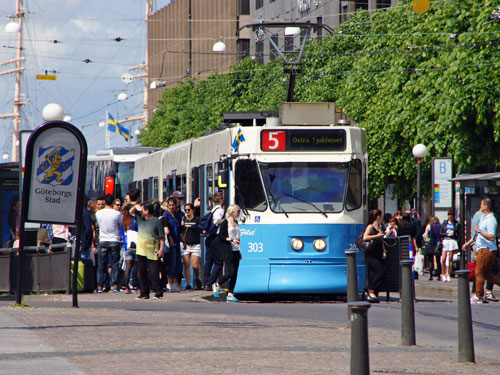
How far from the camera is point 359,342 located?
7.00m

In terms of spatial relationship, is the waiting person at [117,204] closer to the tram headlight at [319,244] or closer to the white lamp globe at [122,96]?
the tram headlight at [319,244]

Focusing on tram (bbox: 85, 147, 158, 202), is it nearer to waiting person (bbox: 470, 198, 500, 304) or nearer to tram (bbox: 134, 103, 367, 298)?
tram (bbox: 134, 103, 367, 298)

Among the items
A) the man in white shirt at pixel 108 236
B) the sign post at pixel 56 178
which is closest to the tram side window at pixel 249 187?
the man in white shirt at pixel 108 236

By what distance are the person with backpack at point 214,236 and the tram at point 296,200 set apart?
43 cm

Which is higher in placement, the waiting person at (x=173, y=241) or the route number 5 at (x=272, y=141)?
the route number 5 at (x=272, y=141)

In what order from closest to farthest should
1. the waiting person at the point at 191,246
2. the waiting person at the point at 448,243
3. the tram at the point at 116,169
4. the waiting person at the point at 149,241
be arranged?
the waiting person at the point at 149,241 < the waiting person at the point at 191,246 < the waiting person at the point at 448,243 < the tram at the point at 116,169

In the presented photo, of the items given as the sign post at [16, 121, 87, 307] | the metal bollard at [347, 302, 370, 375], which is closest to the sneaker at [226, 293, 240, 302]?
the sign post at [16, 121, 87, 307]

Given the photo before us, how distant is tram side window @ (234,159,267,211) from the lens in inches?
701

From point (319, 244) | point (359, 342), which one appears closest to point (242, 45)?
point (319, 244)

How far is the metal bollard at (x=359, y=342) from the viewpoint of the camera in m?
6.95

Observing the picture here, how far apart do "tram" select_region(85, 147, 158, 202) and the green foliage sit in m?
8.23

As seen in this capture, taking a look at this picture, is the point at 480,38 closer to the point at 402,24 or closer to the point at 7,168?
the point at 402,24

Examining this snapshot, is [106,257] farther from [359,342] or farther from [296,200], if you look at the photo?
[359,342]

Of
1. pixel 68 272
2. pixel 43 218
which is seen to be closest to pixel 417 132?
pixel 68 272
